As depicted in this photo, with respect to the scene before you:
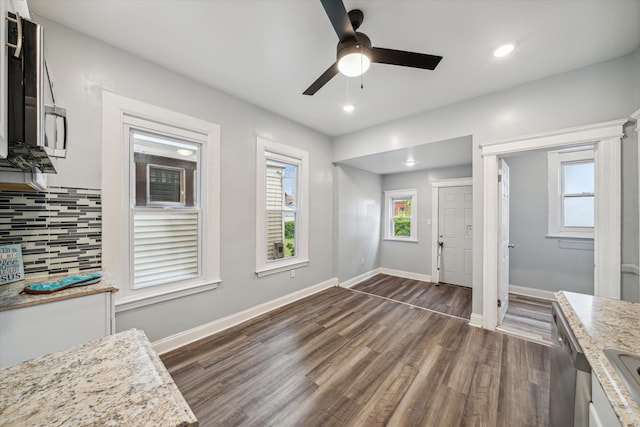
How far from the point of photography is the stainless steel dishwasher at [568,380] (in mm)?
923

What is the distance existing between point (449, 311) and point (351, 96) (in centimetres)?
325

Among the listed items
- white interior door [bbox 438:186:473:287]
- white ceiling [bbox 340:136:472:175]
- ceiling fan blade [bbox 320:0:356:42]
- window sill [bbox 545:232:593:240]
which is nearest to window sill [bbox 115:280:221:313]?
ceiling fan blade [bbox 320:0:356:42]

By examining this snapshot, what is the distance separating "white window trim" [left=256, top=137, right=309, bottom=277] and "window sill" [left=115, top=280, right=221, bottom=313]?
0.67m

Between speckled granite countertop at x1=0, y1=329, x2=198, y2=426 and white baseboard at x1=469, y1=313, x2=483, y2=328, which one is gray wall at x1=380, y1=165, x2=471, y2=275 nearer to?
A: white baseboard at x1=469, y1=313, x2=483, y2=328

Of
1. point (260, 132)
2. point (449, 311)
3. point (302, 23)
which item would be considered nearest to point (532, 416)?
point (449, 311)

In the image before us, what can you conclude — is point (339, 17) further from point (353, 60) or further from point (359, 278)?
point (359, 278)

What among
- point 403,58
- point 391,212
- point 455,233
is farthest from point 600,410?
point 391,212

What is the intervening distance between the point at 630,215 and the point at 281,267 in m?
3.67

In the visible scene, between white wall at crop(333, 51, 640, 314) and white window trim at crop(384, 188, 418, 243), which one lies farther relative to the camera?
white window trim at crop(384, 188, 418, 243)

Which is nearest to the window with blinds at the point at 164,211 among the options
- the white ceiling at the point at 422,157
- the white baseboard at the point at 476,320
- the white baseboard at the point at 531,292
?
the white ceiling at the point at 422,157

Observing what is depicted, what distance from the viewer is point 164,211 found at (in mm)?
2336

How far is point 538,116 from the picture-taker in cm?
247

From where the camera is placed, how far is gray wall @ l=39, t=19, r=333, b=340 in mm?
1852

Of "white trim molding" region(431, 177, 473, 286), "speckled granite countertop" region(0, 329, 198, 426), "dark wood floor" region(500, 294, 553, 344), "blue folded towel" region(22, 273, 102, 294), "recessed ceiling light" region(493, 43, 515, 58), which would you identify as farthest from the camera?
"white trim molding" region(431, 177, 473, 286)
